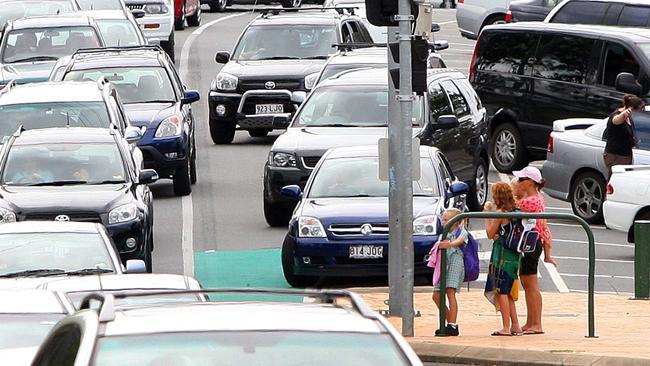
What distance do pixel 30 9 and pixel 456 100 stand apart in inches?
470

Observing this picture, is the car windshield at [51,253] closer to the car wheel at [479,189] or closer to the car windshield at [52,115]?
the car windshield at [52,115]

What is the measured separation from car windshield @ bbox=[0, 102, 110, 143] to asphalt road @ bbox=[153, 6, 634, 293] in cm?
152

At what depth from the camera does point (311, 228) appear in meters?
17.2

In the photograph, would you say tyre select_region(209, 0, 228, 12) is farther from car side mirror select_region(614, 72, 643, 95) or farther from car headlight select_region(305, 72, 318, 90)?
car side mirror select_region(614, 72, 643, 95)

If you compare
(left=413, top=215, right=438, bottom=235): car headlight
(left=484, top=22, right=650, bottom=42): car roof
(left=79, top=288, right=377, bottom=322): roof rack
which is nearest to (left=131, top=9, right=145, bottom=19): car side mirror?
(left=484, top=22, right=650, bottom=42): car roof

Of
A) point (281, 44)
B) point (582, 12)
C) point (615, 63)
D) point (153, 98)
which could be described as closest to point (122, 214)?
point (153, 98)

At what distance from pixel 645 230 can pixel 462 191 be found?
2.24 metres

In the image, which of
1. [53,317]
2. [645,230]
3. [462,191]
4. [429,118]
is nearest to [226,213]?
[429,118]

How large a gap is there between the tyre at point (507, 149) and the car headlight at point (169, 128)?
569 cm

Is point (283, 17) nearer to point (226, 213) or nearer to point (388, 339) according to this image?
point (226, 213)

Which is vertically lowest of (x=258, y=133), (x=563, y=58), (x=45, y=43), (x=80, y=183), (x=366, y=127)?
(x=258, y=133)

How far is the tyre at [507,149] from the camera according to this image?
26359mm

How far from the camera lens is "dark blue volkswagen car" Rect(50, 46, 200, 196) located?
22.9 meters

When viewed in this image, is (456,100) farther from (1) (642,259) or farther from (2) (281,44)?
(1) (642,259)
